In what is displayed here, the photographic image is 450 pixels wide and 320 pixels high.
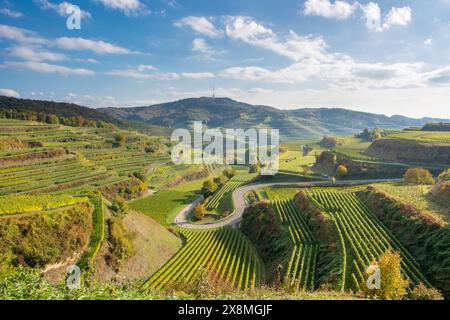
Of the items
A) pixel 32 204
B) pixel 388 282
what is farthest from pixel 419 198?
pixel 32 204

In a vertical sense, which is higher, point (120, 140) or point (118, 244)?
point (120, 140)

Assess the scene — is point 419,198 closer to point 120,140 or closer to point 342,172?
point 342,172

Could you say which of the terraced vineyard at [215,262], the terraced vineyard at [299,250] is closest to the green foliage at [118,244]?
the terraced vineyard at [215,262]

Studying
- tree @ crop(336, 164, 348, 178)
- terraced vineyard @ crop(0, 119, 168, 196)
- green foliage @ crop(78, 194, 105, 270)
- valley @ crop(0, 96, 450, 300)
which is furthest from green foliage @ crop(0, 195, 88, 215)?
tree @ crop(336, 164, 348, 178)

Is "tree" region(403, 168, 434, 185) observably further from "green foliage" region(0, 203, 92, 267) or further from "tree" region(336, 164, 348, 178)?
"green foliage" region(0, 203, 92, 267)
